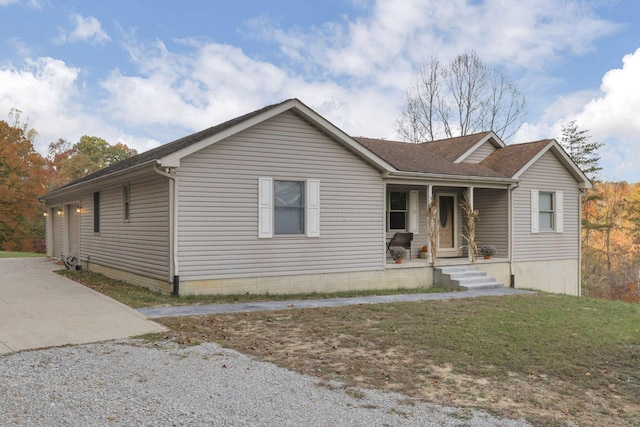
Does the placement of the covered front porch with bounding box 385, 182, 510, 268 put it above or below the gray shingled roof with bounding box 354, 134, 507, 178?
below

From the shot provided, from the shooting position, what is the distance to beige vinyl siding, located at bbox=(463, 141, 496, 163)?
1745 cm

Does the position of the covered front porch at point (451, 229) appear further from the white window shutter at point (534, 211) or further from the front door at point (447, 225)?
the white window shutter at point (534, 211)

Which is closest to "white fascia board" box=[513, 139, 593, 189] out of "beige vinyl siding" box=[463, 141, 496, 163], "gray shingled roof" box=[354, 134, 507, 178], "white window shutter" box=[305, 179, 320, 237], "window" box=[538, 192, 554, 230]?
"gray shingled roof" box=[354, 134, 507, 178]

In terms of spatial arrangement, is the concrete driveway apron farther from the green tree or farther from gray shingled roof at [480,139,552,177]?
the green tree

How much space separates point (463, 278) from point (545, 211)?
16.0 feet

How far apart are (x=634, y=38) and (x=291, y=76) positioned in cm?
1493

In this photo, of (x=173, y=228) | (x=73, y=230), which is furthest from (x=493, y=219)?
(x=73, y=230)

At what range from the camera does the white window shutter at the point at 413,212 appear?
1585cm

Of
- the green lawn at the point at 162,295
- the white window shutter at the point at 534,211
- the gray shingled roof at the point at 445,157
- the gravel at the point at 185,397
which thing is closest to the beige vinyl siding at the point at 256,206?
the green lawn at the point at 162,295

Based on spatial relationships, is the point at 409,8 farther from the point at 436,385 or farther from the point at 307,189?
the point at 436,385

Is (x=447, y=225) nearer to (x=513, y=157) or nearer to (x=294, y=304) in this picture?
(x=513, y=157)

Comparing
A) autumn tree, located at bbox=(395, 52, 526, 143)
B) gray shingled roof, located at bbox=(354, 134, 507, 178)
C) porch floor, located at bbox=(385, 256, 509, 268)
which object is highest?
autumn tree, located at bbox=(395, 52, 526, 143)

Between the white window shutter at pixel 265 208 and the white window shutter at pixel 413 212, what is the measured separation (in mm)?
5832

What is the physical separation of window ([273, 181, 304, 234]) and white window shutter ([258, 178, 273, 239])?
0.21 meters
